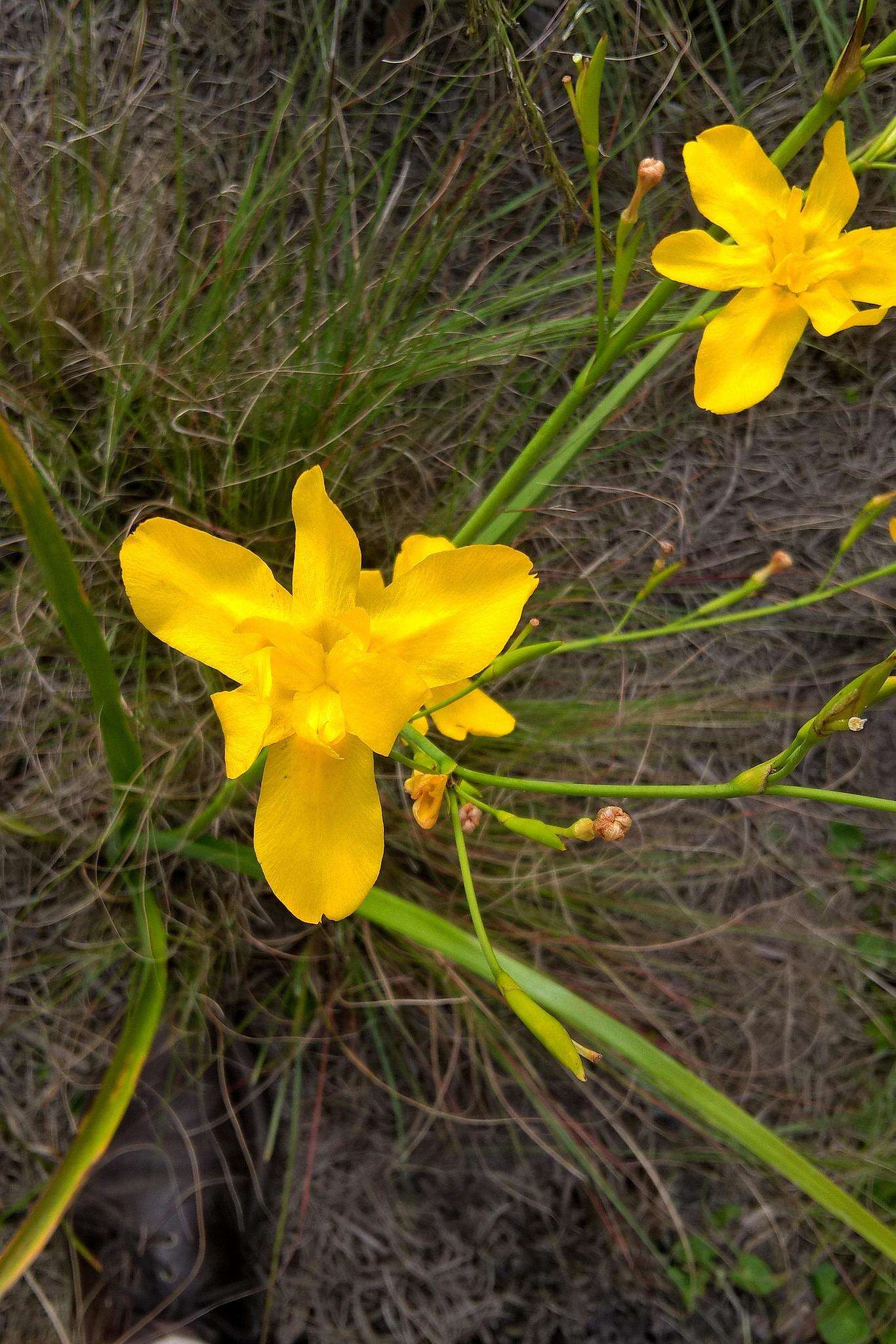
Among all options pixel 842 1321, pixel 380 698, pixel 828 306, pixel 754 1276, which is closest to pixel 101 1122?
pixel 380 698

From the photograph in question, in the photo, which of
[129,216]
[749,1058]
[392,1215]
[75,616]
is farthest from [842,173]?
[392,1215]

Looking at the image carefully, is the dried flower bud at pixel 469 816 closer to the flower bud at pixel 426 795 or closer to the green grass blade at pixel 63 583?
the flower bud at pixel 426 795

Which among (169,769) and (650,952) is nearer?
(169,769)

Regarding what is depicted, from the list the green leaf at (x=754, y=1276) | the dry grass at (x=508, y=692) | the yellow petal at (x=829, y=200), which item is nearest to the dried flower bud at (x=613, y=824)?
the yellow petal at (x=829, y=200)

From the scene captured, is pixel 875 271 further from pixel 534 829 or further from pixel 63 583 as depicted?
pixel 63 583

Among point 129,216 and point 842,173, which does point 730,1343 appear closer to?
point 842,173

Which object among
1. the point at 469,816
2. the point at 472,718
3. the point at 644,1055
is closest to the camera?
the point at 469,816
